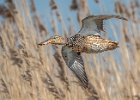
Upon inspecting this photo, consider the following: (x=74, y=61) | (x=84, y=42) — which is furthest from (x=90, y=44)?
(x=74, y=61)

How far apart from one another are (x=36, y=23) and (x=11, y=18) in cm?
38

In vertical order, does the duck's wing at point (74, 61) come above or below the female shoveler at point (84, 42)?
below

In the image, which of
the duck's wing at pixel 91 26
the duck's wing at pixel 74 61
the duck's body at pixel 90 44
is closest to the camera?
the duck's body at pixel 90 44

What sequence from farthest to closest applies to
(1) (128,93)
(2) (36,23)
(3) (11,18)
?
(3) (11,18) < (2) (36,23) < (1) (128,93)

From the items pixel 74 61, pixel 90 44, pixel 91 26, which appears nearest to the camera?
pixel 90 44

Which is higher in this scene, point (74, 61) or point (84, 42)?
point (84, 42)

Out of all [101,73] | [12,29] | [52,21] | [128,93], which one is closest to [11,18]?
[12,29]

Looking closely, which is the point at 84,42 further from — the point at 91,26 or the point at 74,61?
the point at 74,61

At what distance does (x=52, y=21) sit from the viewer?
3.76 m

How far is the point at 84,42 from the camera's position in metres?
2.30

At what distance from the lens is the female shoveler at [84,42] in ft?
7.23

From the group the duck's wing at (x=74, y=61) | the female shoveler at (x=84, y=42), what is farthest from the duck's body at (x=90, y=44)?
the duck's wing at (x=74, y=61)

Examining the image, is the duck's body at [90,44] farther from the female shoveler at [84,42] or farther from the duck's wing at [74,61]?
the duck's wing at [74,61]

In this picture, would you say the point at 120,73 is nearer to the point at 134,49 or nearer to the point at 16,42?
the point at 134,49
